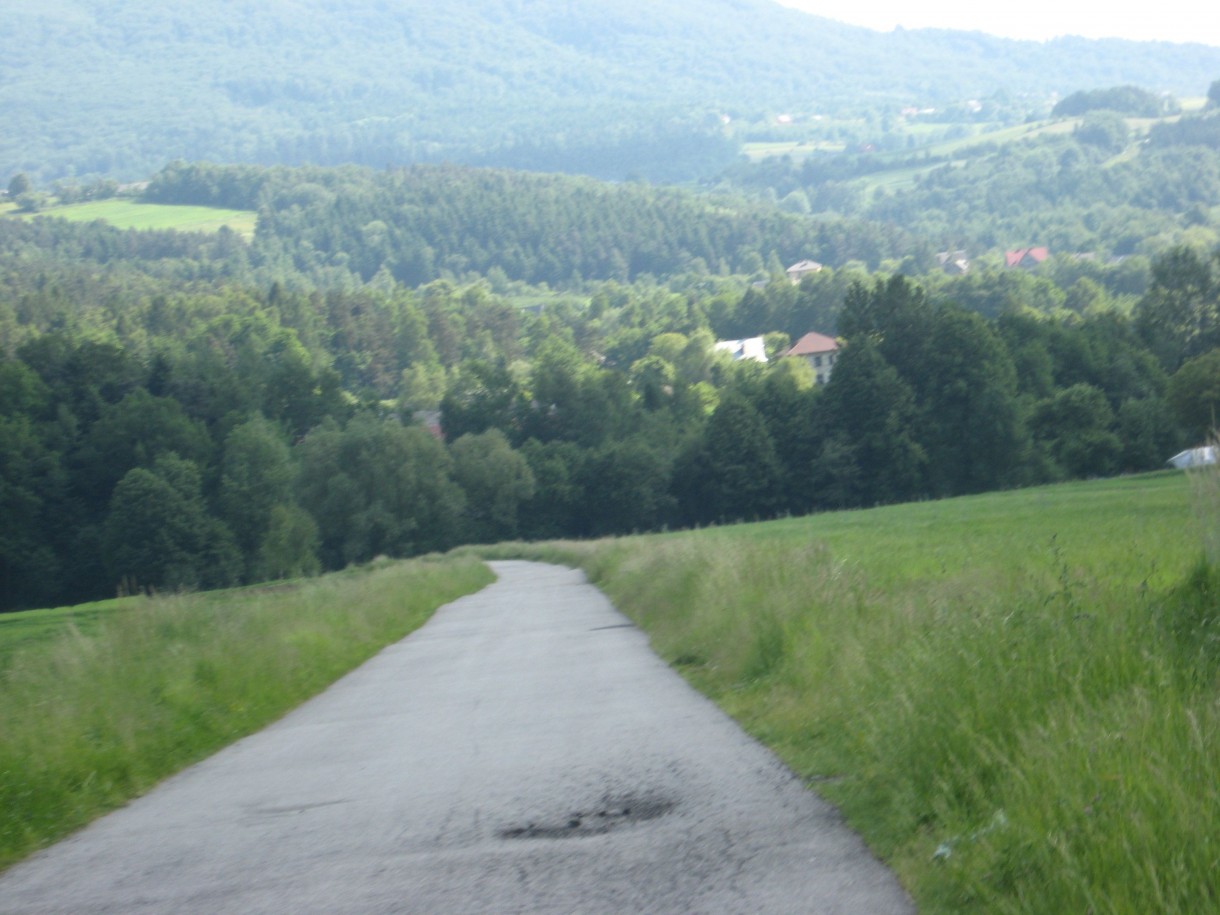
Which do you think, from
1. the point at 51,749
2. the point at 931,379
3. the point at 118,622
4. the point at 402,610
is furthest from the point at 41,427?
the point at 51,749

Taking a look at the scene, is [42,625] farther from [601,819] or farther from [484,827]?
[601,819]

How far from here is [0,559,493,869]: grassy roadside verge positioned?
9.34m

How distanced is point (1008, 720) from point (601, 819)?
7.63 feet

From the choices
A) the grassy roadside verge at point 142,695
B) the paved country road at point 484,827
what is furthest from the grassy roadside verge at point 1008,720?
the grassy roadside verge at point 142,695

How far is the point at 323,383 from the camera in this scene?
351 ft

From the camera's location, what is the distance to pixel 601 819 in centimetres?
764

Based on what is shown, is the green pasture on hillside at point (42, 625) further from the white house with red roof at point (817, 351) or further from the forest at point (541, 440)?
the white house with red roof at point (817, 351)

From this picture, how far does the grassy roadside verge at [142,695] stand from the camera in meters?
9.34

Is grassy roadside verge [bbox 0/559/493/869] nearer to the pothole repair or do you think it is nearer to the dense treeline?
the pothole repair

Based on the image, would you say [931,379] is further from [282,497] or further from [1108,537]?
[1108,537]

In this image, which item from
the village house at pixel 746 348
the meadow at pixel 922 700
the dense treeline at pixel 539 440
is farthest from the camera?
the village house at pixel 746 348

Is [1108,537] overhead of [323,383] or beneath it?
overhead

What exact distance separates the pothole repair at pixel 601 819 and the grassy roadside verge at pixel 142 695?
3174 millimetres

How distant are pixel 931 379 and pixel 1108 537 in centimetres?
6666
